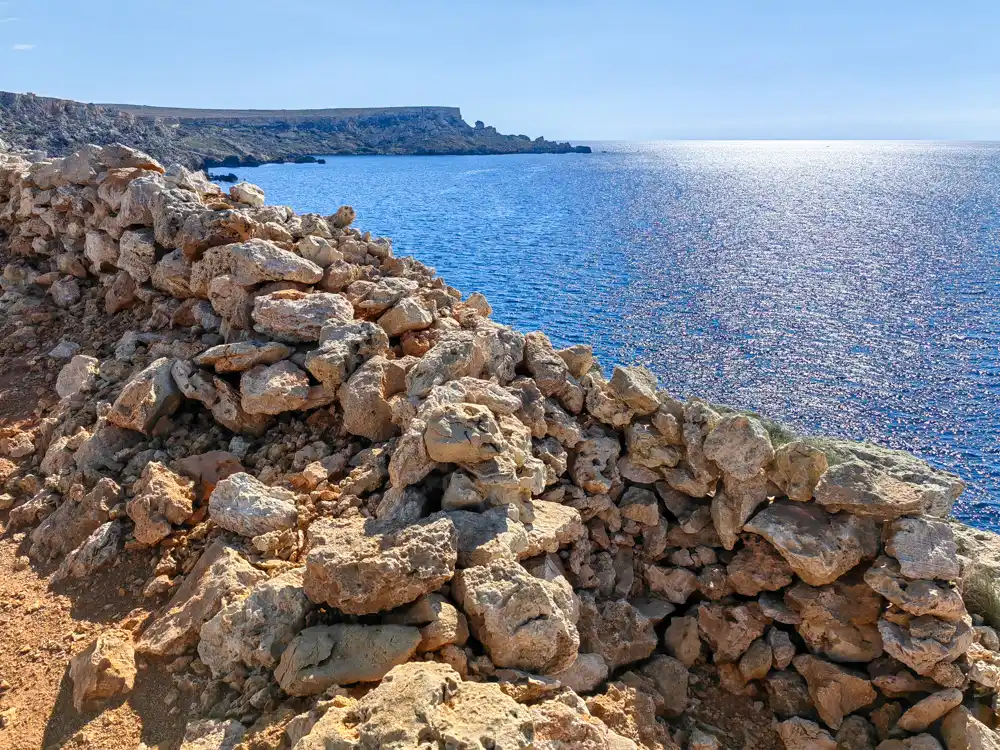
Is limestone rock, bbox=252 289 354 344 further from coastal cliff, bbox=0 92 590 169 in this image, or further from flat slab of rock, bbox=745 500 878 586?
coastal cliff, bbox=0 92 590 169

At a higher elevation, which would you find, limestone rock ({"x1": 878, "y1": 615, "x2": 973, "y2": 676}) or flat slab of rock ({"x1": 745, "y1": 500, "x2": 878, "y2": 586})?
flat slab of rock ({"x1": 745, "y1": 500, "x2": 878, "y2": 586})

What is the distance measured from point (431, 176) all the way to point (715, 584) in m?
120

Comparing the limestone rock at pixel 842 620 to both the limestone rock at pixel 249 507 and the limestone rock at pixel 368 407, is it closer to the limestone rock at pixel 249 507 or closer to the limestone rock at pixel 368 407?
the limestone rock at pixel 368 407

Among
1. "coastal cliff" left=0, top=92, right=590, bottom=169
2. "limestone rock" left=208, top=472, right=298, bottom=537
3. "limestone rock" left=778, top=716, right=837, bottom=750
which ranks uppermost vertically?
"coastal cliff" left=0, top=92, right=590, bottom=169

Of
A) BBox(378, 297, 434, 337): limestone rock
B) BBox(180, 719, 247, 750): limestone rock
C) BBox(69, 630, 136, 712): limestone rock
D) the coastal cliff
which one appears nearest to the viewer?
BBox(180, 719, 247, 750): limestone rock

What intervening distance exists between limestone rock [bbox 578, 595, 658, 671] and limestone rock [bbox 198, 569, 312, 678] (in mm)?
3630

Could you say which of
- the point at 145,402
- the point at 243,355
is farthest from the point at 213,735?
the point at 243,355

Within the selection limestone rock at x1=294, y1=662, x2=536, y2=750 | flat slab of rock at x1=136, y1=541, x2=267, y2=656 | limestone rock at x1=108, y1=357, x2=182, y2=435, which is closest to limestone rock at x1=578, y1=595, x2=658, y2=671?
limestone rock at x1=294, y1=662, x2=536, y2=750

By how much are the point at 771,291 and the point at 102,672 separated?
43170mm

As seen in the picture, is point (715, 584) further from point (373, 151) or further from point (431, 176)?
point (373, 151)

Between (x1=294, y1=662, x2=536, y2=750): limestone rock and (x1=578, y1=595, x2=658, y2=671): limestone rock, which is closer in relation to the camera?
(x1=294, y1=662, x2=536, y2=750): limestone rock

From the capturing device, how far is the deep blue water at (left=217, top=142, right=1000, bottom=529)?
2677cm

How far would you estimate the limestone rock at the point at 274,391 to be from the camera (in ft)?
29.8

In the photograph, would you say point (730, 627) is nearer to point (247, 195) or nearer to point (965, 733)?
point (965, 733)
